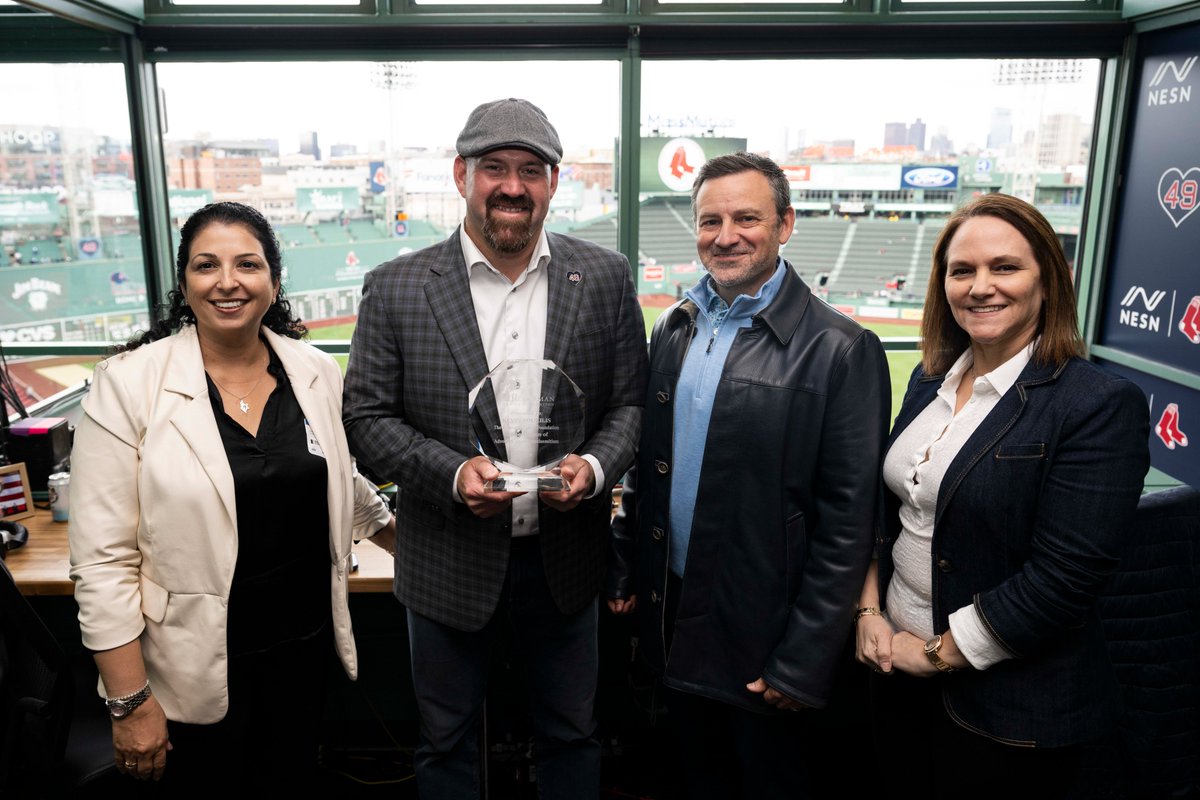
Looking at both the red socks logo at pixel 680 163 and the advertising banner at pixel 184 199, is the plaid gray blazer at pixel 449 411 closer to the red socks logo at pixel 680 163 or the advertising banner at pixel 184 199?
the red socks logo at pixel 680 163

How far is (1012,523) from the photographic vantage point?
1376 mm

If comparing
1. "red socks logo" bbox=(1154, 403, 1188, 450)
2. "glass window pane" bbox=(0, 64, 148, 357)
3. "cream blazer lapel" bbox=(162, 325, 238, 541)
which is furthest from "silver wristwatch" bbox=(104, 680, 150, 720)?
"red socks logo" bbox=(1154, 403, 1188, 450)

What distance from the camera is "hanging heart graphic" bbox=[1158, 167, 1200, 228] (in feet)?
8.95

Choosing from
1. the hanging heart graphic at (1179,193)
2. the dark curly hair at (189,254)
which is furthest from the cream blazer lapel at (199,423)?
the hanging heart graphic at (1179,193)

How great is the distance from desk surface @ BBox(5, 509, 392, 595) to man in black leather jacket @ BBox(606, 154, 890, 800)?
2.77 ft

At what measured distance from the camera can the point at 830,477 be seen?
1.57 meters

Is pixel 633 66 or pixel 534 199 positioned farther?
pixel 633 66

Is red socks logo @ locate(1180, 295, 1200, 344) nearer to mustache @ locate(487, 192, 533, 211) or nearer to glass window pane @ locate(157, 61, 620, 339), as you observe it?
glass window pane @ locate(157, 61, 620, 339)

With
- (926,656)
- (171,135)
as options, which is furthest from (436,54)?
(926,656)

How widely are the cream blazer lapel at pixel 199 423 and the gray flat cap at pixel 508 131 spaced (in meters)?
0.71

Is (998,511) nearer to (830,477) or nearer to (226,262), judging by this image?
(830,477)

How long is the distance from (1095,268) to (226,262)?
312 centimetres

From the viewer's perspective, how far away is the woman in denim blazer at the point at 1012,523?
51.8 inches

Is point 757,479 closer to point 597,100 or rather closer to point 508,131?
point 508,131
